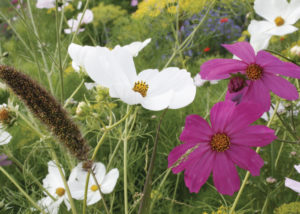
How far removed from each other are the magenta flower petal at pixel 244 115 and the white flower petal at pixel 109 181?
349 mm

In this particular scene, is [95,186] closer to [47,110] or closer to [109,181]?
[109,181]

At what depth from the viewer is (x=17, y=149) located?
1211 mm

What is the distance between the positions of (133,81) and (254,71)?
0.15 metres

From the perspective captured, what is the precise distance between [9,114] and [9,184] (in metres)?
0.61

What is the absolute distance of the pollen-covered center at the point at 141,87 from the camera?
415 millimetres

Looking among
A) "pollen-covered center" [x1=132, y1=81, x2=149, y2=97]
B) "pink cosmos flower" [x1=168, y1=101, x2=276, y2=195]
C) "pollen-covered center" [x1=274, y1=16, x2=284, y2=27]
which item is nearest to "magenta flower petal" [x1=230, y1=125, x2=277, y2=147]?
"pink cosmos flower" [x1=168, y1=101, x2=276, y2=195]

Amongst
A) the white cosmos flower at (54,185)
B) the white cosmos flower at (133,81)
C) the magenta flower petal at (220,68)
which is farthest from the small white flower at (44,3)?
the magenta flower petal at (220,68)

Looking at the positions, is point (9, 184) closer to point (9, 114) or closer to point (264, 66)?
point (9, 114)

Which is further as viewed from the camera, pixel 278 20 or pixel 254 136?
pixel 278 20

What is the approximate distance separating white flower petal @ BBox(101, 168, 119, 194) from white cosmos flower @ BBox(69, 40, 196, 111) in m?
0.30

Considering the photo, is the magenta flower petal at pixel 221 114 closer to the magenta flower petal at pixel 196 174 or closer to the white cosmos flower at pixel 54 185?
the magenta flower petal at pixel 196 174

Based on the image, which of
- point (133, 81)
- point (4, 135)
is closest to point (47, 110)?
point (133, 81)

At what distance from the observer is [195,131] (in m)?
0.40

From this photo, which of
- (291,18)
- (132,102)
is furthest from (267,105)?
(291,18)
